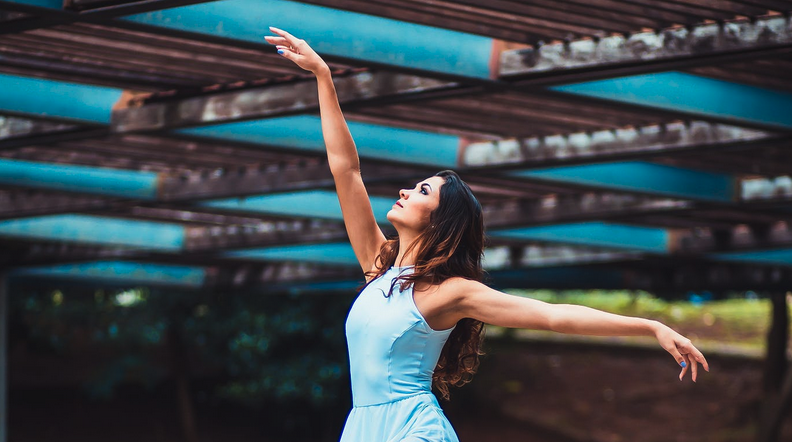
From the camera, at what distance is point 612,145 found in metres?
7.57

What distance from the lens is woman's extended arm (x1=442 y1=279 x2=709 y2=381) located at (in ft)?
9.35

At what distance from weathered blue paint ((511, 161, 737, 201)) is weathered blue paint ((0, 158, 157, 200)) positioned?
338cm

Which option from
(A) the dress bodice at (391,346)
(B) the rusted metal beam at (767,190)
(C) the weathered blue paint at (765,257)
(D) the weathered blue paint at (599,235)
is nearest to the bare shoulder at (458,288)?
(A) the dress bodice at (391,346)

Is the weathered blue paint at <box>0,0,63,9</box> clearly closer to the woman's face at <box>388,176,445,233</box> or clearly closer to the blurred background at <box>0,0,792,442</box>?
the blurred background at <box>0,0,792,442</box>

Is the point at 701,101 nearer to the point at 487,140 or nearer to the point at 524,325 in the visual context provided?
the point at 487,140

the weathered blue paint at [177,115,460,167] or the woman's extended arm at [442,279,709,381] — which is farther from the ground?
the woman's extended arm at [442,279,709,381]

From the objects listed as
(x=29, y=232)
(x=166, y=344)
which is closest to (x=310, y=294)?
(x=166, y=344)

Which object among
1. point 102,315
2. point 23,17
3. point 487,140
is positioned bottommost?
point 102,315

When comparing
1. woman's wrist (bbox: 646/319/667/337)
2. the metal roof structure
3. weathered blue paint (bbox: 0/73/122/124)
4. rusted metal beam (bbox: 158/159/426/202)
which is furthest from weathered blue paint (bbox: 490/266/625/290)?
woman's wrist (bbox: 646/319/667/337)

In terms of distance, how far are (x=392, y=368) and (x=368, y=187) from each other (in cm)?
619

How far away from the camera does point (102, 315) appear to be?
1759 centimetres

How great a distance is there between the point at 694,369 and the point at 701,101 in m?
3.84

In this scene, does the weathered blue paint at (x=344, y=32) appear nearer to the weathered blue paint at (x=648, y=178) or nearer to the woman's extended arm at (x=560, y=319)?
the woman's extended arm at (x=560, y=319)

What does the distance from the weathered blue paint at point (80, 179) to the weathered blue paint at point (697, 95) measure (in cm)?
454
